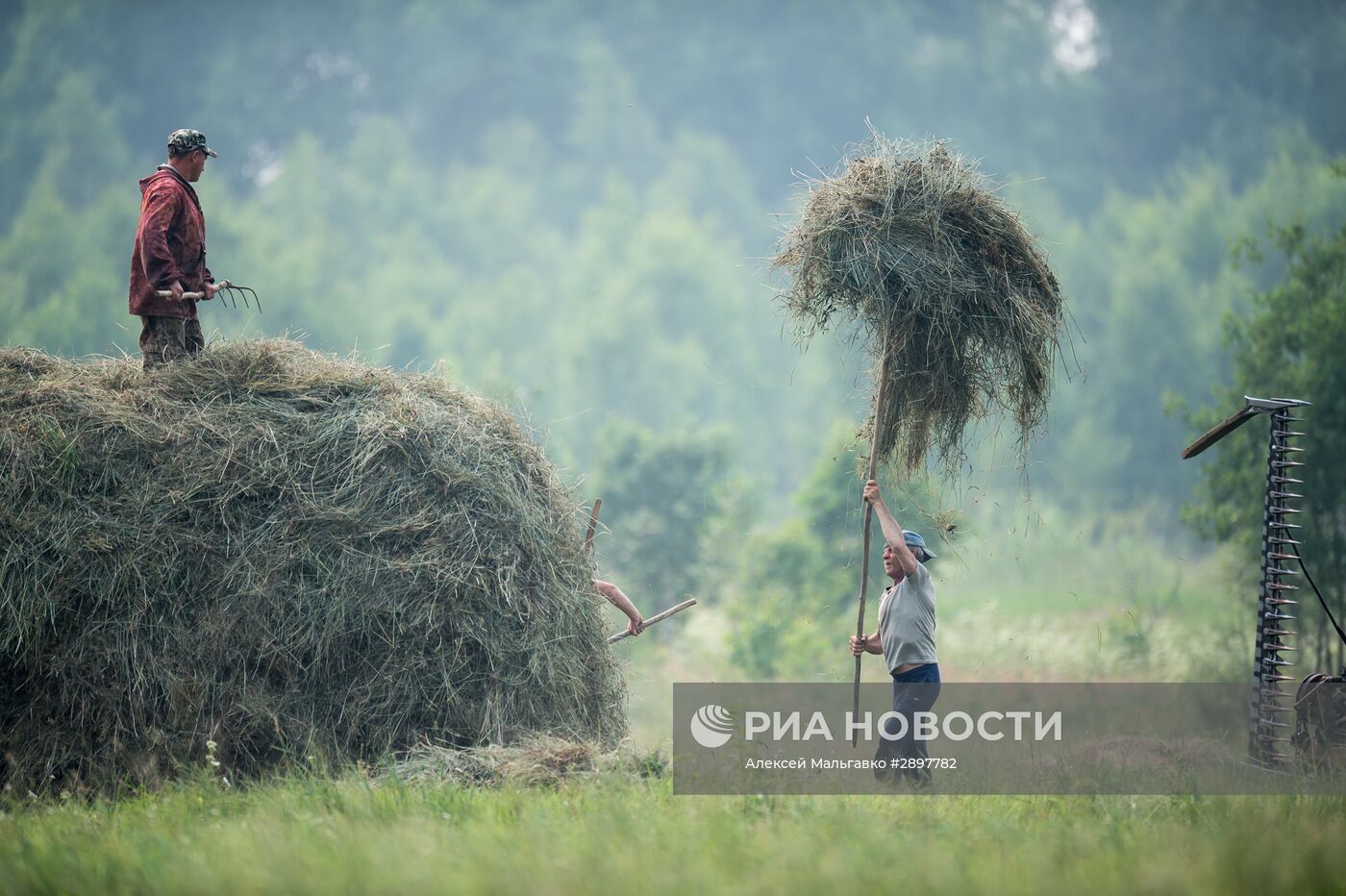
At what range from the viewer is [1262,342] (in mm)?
24031

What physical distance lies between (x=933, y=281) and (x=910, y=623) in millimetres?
2391

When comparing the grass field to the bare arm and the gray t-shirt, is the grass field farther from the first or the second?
the bare arm

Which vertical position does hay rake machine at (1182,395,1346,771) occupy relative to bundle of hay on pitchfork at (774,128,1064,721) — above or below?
below

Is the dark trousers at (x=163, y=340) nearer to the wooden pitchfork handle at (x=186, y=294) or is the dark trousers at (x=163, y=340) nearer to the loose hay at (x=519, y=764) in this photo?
the wooden pitchfork handle at (x=186, y=294)

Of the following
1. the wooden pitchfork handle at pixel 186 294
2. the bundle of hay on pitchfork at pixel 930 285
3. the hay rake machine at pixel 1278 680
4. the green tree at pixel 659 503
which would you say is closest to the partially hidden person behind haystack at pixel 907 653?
the bundle of hay on pitchfork at pixel 930 285

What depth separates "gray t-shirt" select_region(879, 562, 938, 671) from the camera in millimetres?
7930

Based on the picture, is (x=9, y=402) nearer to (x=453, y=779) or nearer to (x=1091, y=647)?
(x=453, y=779)

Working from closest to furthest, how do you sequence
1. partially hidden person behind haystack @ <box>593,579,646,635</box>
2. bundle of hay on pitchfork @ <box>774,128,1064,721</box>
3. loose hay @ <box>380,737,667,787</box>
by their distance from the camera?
loose hay @ <box>380,737,667,787</box>
bundle of hay on pitchfork @ <box>774,128,1064,721</box>
partially hidden person behind haystack @ <box>593,579,646,635</box>

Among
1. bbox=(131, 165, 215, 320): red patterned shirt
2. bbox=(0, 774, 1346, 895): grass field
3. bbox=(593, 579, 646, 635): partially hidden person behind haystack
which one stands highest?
bbox=(131, 165, 215, 320): red patterned shirt

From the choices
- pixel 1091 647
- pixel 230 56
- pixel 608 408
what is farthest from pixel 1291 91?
pixel 230 56

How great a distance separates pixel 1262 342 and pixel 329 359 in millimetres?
19925

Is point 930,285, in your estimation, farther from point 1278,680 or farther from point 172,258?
point 172,258

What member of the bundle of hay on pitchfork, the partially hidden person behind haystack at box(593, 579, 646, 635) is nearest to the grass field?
the partially hidden person behind haystack at box(593, 579, 646, 635)

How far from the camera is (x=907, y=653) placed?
7934mm
